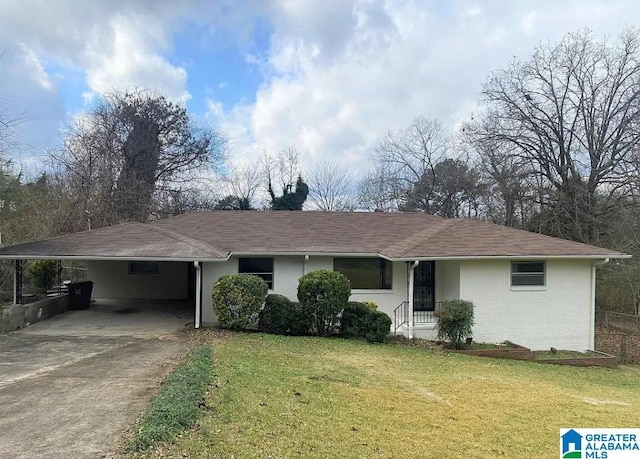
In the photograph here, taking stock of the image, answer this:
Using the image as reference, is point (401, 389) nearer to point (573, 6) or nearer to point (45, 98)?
point (573, 6)

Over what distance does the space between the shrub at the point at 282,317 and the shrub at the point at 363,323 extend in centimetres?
107

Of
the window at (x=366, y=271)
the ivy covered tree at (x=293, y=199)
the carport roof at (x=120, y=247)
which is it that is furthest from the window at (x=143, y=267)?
the ivy covered tree at (x=293, y=199)

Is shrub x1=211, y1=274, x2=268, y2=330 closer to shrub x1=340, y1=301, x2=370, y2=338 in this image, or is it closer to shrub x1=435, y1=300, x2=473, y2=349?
shrub x1=340, y1=301, x2=370, y2=338

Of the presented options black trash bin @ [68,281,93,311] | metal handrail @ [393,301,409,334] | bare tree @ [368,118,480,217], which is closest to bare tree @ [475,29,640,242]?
bare tree @ [368,118,480,217]

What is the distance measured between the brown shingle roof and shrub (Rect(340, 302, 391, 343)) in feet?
5.92

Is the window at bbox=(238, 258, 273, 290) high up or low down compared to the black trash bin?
up

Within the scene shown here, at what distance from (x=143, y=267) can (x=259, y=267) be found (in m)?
7.35

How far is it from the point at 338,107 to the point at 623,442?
69.2 ft

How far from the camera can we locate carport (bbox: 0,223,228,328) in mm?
12734

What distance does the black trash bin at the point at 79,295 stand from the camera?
15898 mm

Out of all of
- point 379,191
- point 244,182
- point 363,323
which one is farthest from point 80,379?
point 379,191

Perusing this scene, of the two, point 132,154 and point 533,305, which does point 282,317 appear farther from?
point 132,154

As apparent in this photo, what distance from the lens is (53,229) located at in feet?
69.9

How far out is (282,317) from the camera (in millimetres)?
12781
